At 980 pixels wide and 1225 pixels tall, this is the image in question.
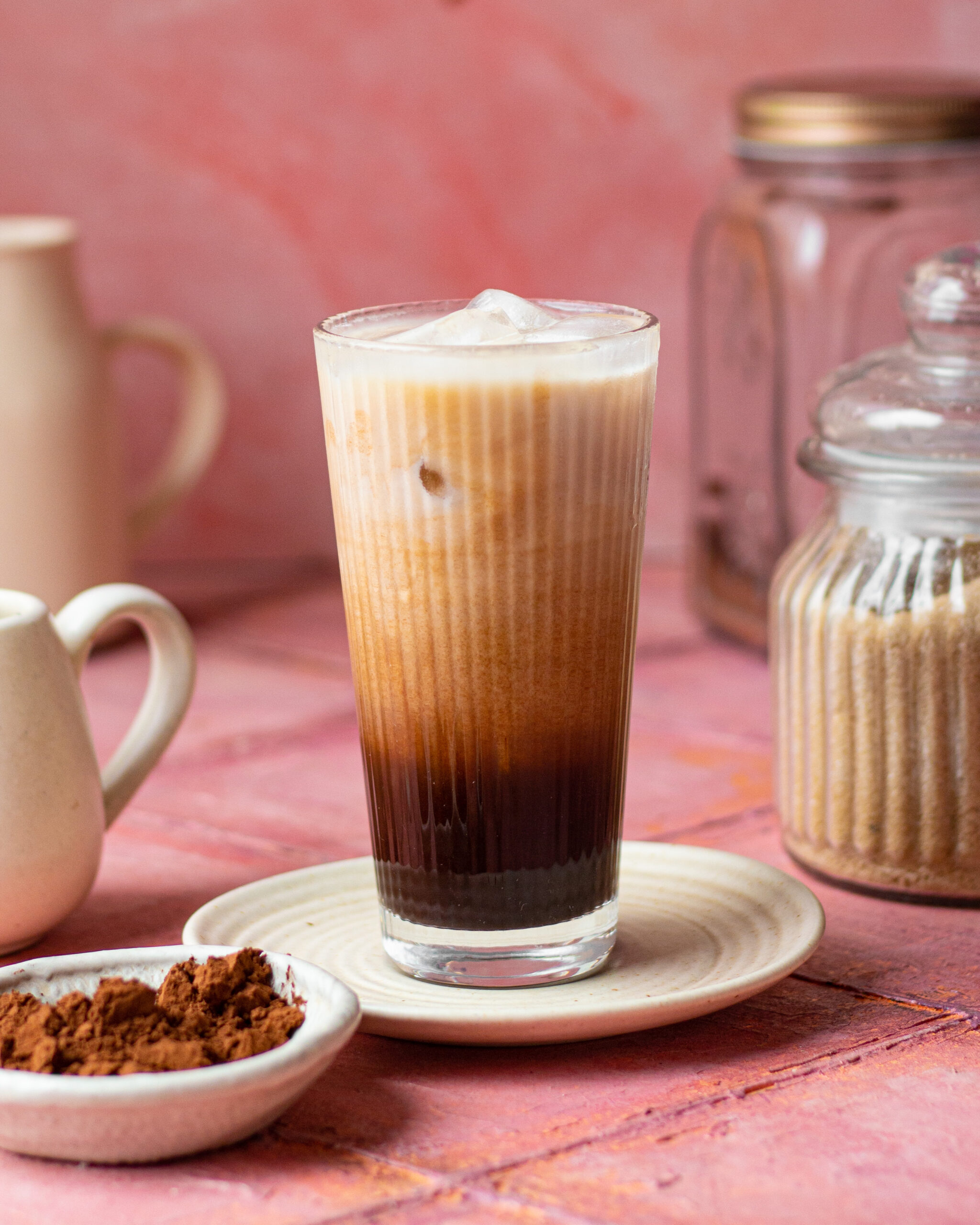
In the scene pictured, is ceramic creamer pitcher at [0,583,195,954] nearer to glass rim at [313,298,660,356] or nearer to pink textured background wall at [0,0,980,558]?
glass rim at [313,298,660,356]

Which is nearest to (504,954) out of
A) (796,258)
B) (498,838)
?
(498,838)

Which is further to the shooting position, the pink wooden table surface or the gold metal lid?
the gold metal lid

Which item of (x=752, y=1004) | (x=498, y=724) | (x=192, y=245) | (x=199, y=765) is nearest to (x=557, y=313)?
(x=498, y=724)

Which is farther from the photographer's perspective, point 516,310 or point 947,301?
point 947,301

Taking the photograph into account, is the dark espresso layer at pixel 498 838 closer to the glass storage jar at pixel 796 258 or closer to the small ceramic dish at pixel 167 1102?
the small ceramic dish at pixel 167 1102

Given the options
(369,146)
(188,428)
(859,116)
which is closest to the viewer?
(859,116)

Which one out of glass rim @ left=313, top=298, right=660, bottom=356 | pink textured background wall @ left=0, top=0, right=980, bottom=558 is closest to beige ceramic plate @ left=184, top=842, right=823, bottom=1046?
glass rim @ left=313, top=298, right=660, bottom=356

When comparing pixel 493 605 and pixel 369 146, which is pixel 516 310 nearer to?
pixel 493 605
